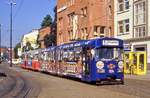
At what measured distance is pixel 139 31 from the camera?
56.4 meters

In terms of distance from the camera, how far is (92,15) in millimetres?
70125

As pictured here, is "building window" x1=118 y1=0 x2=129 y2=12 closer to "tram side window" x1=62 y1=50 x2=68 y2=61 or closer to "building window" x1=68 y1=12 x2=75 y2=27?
"building window" x1=68 y1=12 x2=75 y2=27

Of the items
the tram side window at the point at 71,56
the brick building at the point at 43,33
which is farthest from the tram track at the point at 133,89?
the brick building at the point at 43,33

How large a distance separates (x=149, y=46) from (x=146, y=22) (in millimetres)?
3054

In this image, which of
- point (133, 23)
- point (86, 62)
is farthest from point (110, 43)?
point (133, 23)

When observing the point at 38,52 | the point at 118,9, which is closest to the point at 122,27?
the point at 118,9

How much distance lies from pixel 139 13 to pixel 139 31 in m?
2.26

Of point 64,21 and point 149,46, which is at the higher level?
point 64,21

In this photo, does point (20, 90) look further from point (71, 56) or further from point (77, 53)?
point (71, 56)

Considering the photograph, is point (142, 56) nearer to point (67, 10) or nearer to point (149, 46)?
point (149, 46)

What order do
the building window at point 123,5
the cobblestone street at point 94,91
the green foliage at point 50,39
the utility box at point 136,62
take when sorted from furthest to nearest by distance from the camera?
the green foliage at point 50,39, the building window at point 123,5, the utility box at point 136,62, the cobblestone street at point 94,91

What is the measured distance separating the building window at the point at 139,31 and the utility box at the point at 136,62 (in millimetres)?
9286

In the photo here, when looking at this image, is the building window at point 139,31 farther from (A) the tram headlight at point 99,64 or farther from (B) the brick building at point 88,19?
(A) the tram headlight at point 99,64

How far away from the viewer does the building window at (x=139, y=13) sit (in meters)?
55.3
